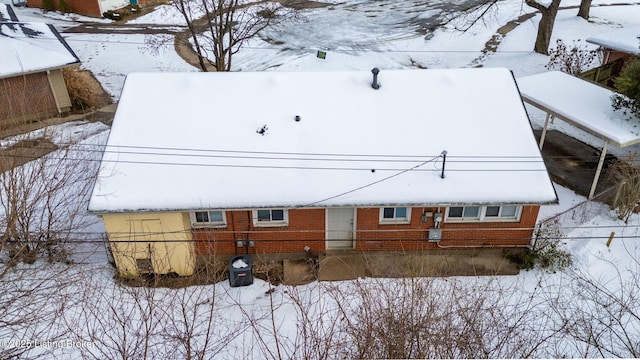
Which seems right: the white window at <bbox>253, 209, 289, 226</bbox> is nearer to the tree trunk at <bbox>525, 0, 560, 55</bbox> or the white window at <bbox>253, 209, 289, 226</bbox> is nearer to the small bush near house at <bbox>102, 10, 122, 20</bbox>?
the tree trunk at <bbox>525, 0, 560, 55</bbox>

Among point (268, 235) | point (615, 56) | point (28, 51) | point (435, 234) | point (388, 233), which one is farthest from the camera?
point (615, 56)

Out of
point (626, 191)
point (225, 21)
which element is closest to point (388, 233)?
point (626, 191)

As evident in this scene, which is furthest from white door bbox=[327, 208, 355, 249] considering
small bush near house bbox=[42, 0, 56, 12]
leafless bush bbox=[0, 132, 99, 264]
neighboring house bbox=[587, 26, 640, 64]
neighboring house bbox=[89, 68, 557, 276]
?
small bush near house bbox=[42, 0, 56, 12]

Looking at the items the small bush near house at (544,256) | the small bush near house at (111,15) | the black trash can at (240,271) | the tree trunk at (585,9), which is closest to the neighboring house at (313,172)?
the small bush near house at (544,256)

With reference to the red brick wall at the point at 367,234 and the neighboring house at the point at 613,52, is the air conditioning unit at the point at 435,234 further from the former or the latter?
the neighboring house at the point at 613,52

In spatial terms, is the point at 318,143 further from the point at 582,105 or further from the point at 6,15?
the point at 6,15

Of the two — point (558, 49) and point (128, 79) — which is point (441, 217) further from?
point (558, 49)
